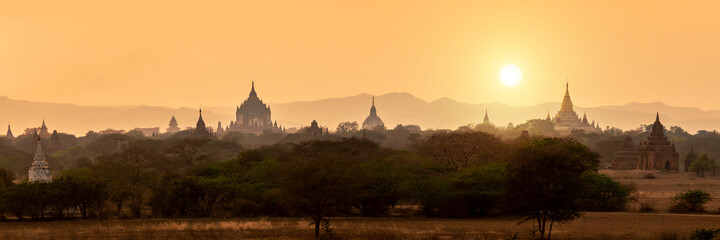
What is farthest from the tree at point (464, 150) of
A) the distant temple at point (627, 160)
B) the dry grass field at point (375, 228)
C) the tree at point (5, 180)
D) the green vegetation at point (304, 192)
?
the distant temple at point (627, 160)

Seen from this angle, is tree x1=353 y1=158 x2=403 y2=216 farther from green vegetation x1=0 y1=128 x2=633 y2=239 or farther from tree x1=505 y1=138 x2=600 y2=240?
tree x1=505 y1=138 x2=600 y2=240

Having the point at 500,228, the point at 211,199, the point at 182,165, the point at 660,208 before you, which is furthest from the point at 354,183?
the point at 182,165

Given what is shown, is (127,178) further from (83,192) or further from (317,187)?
(317,187)

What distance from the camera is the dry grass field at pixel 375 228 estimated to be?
3719 cm

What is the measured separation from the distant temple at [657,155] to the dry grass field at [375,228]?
71585mm

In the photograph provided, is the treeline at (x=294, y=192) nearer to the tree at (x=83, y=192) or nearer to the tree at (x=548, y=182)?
the tree at (x=83, y=192)

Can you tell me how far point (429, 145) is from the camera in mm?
73250

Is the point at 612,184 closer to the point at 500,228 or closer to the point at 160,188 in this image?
the point at 500,228

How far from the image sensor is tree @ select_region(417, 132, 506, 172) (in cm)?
6631

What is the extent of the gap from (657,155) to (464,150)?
6072cm

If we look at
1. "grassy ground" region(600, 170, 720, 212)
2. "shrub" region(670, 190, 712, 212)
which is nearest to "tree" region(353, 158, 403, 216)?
"grassy ground" region(600, 170, 720, 212)

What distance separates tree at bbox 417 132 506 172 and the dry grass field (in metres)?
17.9

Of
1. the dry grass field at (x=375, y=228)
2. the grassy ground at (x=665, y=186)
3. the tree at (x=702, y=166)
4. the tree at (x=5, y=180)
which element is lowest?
the grassy ground at (x=665, y=186)

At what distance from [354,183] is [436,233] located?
15.8ft
